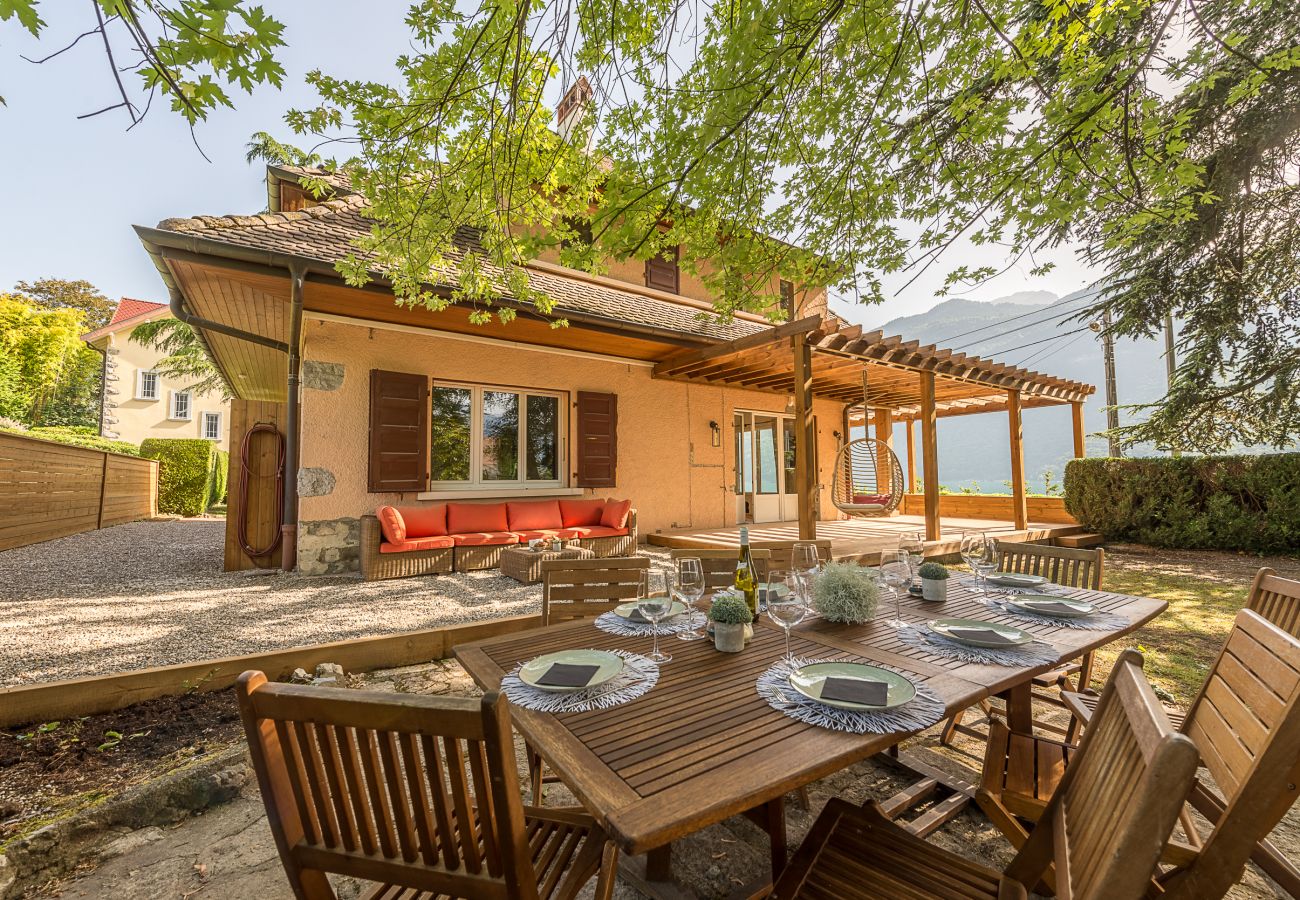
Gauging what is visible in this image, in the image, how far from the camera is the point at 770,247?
336cm

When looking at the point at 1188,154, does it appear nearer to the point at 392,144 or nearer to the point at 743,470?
the point at 743,470

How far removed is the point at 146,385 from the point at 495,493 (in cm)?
1684

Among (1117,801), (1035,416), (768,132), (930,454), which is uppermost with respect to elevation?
(1035,416)

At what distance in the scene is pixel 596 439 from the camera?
7.22 meters

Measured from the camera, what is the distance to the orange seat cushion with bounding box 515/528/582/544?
586 centimetres

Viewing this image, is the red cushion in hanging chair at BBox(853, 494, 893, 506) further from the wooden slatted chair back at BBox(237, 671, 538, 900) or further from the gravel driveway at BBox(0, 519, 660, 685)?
the wooden slatted chair back at BBox(237, 671, 538, 900)

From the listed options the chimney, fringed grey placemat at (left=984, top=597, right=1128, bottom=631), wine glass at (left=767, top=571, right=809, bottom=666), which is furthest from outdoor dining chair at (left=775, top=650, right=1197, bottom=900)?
the chimney

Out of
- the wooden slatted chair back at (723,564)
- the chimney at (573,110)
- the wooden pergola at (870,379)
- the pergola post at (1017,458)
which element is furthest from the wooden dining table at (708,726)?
the pergola post at (1017,458)

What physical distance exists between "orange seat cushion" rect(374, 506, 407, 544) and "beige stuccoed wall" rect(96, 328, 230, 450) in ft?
45.4

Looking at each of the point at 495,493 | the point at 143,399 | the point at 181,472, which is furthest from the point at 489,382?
the point at 143,399

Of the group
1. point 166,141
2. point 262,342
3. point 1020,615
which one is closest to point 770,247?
point 1020,615

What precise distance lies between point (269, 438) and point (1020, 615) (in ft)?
22.3

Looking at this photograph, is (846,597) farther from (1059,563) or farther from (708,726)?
(1059,563)

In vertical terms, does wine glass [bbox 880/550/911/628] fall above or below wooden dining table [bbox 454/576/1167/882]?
above
